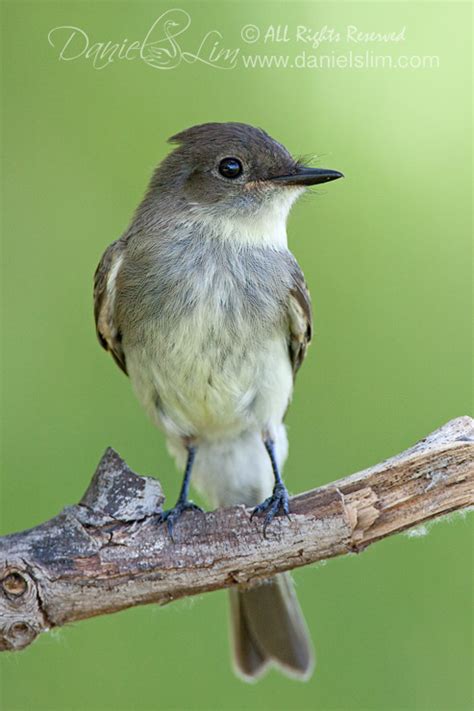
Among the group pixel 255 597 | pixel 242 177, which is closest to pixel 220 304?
pixel 242 177

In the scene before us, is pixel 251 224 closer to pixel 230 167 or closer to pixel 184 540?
pixel 230 167

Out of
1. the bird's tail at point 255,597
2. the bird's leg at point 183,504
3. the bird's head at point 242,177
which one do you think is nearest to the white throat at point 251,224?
the bird's head at point 242,177

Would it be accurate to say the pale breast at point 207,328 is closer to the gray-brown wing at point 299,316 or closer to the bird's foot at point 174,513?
the gray-brown wing at point 299,316

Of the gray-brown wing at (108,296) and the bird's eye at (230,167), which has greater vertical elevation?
the bird's eye at (230,167)

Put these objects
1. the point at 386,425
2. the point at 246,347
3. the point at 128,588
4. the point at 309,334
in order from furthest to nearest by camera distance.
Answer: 1. the point at 386,425
2. the point at 309,334
3. the point at 246,347
4. the point at 128,588

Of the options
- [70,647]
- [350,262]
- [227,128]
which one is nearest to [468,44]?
[350,262]

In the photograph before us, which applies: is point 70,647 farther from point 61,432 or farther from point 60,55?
point 60,55

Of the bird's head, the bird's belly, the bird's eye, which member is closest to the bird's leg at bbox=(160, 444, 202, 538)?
the bird's belly
